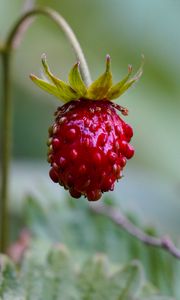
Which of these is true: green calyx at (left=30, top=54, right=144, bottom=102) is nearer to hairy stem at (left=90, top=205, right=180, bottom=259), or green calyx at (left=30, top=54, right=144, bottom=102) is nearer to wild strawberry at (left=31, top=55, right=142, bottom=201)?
wild strawberry at (left=31, top=55, right=142, bottom=201)

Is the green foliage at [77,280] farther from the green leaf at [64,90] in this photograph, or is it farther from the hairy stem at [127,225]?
the green leaf at [64,90]

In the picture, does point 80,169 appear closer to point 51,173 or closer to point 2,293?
point 51,173

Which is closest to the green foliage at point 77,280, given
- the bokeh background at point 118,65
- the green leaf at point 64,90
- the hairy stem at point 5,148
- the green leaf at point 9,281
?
the green leaf at point 9,281

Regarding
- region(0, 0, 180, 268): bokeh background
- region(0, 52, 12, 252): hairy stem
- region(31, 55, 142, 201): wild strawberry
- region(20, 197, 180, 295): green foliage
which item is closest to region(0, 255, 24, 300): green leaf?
region(31, 55, 142, 201): wild strawberry

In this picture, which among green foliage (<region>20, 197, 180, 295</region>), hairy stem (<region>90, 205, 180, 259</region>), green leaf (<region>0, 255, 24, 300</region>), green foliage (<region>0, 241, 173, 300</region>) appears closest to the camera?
green leaf (<region>0, 255, 24, 300</region>)

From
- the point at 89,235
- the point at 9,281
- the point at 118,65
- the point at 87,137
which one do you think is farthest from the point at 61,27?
the point at 118,65

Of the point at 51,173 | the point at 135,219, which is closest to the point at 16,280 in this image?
the point at 51,173
